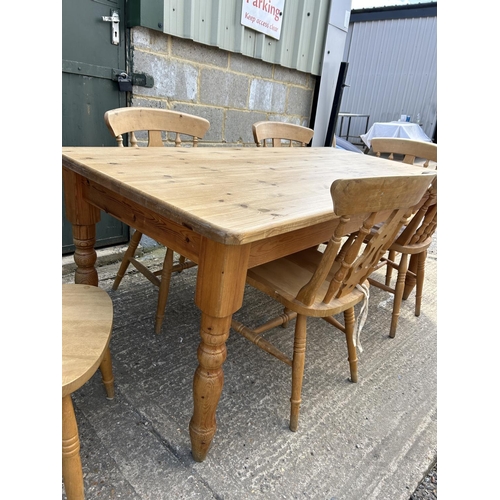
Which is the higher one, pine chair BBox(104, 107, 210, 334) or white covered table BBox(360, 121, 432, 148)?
white covered table BBox(360, 121, 432, 148)

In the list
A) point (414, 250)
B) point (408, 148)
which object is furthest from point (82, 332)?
point (408, 148)

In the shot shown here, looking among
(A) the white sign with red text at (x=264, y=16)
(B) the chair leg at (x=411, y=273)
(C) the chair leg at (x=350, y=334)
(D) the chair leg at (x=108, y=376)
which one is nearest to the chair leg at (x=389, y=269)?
(B) the chair leg at (x=411, y=273)

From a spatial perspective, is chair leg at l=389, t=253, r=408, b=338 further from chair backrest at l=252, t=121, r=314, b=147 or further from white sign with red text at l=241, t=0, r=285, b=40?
white sign with red text at l=241, t=0, r=285, b=40

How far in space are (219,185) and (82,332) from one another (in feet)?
1.94

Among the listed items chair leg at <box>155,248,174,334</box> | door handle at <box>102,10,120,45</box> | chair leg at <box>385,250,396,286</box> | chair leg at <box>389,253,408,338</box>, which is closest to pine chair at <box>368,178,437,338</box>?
chair leg at <box>389,253,408,338</box>

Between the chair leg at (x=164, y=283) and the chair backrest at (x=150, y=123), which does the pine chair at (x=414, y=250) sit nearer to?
the chair leg at (x=164, y=283)

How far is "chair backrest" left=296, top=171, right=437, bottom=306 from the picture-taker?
0.96 metres

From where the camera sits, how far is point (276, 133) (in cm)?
261

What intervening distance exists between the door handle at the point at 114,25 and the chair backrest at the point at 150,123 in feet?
1.95

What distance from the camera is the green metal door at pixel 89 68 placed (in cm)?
197

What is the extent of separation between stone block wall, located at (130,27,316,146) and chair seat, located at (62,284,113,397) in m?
1.58

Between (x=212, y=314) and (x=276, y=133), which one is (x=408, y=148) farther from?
(x=212, y=314)

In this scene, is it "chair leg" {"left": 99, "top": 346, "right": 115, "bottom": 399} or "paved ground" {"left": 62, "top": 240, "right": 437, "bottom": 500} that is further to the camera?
"chair leg" {"left": 99, "top": 346, "right": 115, "bottom": 399}

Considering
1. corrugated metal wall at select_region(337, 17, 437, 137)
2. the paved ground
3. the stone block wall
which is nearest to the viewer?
the paved ground
